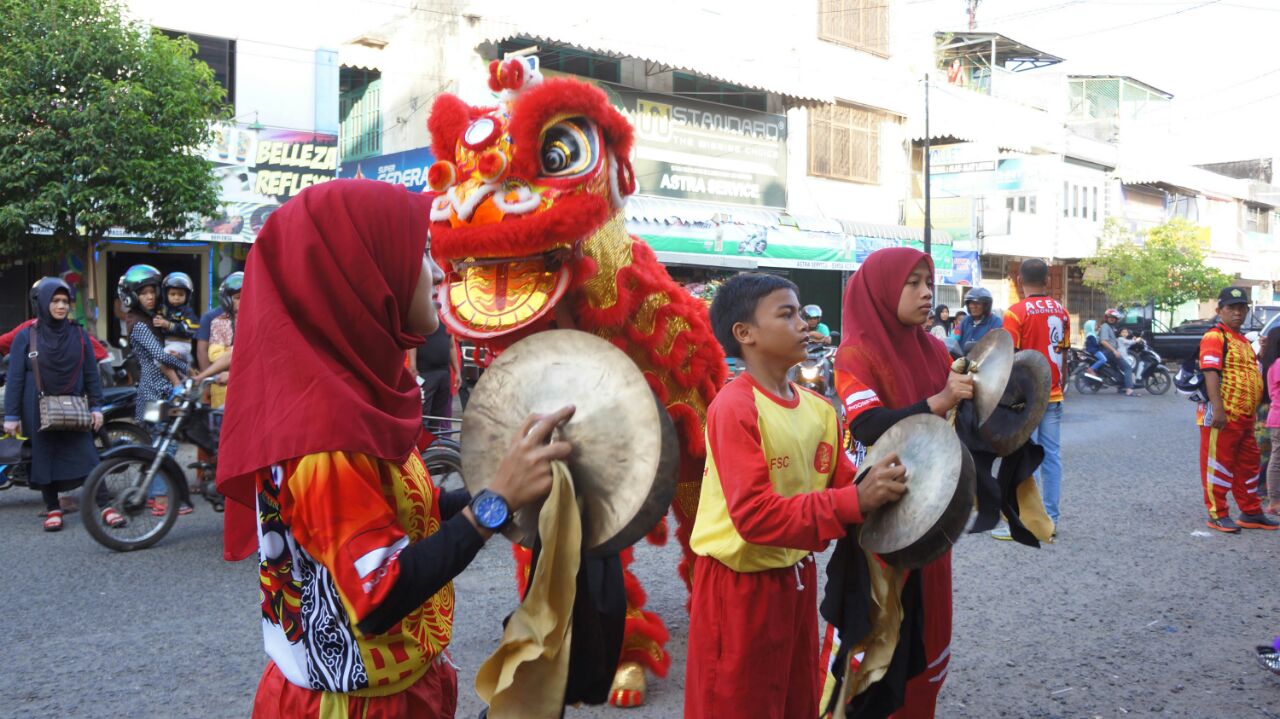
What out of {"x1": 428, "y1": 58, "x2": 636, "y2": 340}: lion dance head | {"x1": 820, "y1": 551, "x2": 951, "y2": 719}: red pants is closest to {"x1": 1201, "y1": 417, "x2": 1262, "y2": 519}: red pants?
{"x1": 820, "y1": 551, "x2": 951, "y2": 719}: red pants

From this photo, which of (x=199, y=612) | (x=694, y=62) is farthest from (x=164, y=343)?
(x=694, y=62)

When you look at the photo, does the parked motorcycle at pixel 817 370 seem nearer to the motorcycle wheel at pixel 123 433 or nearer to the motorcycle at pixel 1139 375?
the motorcycle at pixel 1139 375

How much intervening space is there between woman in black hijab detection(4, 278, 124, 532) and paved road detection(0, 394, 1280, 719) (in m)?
0.38

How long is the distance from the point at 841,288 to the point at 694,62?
8.39 m

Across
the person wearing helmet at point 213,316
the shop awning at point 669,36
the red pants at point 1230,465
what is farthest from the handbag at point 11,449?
the shop awning at point 669,36

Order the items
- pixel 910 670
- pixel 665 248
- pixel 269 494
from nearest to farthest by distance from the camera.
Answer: pixel 269 494
pixel 910 670
pixel 665 248

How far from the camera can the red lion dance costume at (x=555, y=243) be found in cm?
384

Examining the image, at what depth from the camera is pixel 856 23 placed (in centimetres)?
2356

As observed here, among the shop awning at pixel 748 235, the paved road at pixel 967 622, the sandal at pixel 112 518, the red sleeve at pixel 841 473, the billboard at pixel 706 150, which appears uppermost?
the billboard at pixel 706 150

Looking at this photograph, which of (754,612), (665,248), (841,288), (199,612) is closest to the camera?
(754,612)

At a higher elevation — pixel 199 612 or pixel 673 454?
pixel 673 454

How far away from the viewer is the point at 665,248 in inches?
690

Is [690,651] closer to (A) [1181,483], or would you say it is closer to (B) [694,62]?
(A) [1181,483]

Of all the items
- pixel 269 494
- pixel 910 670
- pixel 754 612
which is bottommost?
pixel 910 670
